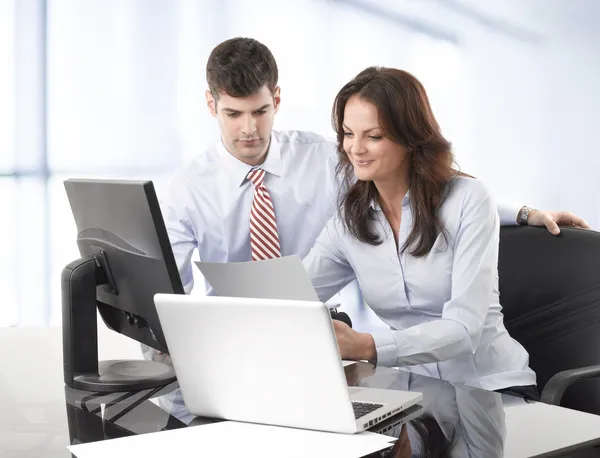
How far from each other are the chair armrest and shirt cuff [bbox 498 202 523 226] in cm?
52

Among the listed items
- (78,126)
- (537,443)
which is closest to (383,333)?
(537,443)

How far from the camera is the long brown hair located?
7.17ft

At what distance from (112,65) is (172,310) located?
9.85 feet

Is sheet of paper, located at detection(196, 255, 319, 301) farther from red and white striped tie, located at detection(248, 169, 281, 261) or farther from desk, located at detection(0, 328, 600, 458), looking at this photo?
red and white striped tie, located at detection(248, 169, 281, 261)

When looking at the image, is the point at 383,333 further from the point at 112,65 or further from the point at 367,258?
the point at 112,65

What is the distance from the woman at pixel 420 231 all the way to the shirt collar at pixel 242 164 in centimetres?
55

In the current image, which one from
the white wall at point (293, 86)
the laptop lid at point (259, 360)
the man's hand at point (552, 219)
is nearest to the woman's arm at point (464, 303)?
the man's hand at point (552, 219)

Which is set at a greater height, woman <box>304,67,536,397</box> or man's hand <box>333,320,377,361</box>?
woman <box>304,67,536,397</box>

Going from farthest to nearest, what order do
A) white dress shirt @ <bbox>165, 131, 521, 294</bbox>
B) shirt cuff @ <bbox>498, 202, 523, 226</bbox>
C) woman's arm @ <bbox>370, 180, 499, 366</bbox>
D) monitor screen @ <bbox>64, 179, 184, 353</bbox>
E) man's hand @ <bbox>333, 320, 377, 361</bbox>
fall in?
white dress shirt @ <bbox>165, 131, 521, 294</bbox> → shirt cuff @ <bbox>498, 202, 523, 226</bbox> → woman's arm @ <bbox>370, 180, 499, 366</bbox> → man's hand @ <bbox>333, 320, 377, 361</bbox> → monitor screen @ <bbox>64, 179, 184, 353</bbox>

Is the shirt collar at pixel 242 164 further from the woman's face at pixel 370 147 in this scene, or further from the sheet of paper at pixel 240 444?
the sheet of paper at pixel 240 444

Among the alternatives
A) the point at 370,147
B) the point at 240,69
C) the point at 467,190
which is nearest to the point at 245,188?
the point at 240,69

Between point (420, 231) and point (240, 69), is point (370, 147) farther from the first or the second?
point (240, 69)

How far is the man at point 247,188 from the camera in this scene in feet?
8.95

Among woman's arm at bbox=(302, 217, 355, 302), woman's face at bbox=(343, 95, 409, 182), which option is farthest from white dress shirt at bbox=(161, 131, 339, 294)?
woman's face at bbox=(343, 95, 409, 182)
